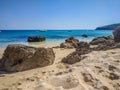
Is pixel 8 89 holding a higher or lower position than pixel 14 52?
lower

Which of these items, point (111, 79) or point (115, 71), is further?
point (115, 71)

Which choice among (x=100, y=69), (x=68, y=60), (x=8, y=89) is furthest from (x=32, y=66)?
(x=100, y=69)

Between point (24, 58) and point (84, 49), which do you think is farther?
point (84, 49)

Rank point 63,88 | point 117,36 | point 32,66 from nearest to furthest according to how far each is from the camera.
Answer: point 63,88 → point 32,66 → point 117,36

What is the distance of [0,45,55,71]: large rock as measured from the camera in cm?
622

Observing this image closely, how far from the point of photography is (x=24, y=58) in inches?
248

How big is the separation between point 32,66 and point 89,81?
9.41 feet

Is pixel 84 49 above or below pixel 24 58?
above

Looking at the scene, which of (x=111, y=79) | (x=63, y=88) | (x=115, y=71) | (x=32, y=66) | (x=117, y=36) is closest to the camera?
(x=63, y=88)

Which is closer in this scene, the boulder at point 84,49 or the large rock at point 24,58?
the large rock at point 24,58

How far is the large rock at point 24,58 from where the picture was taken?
6219mm

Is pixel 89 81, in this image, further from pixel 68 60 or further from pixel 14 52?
pixel 14 52

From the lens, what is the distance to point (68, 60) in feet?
21.4

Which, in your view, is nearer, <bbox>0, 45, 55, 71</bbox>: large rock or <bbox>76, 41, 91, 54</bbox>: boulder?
<bbox>0, 45, 55, 71</bbox>: large rock
